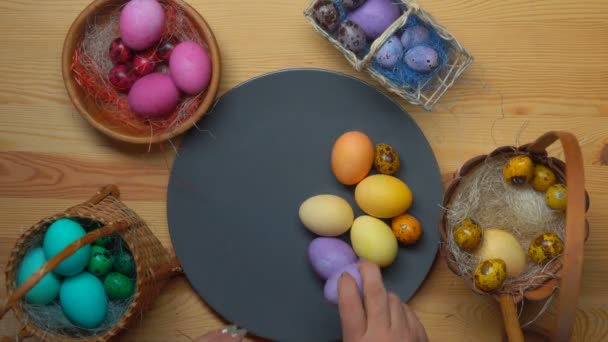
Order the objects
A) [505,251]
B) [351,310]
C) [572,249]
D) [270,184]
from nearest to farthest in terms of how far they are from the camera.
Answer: [572,249]
[351,310]
[505,251]
[270,184]

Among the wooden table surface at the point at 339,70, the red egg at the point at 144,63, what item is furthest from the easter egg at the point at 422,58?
the red egg at the point at 144,63

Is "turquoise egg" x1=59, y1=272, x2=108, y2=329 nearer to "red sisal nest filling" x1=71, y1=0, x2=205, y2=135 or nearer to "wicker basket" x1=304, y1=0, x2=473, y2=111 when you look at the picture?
"red sisal nest filling" x1=71, y1=0, x2=205, y2=135

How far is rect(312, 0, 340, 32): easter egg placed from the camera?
3.59 ft

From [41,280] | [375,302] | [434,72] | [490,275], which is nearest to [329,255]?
[375,302]

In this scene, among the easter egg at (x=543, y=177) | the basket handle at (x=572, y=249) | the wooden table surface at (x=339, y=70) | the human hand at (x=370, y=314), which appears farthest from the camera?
the wooden table surface at (x=339, y=70)

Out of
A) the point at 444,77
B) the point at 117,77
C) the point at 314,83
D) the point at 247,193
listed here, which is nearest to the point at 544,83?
the point at 444,77

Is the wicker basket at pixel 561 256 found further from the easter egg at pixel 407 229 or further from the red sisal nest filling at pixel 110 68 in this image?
the red sisal nest filling at pixel 110 68

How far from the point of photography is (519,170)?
41.0 inches

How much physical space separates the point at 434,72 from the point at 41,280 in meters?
0.74

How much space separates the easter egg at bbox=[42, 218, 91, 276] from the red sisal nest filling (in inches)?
8.8

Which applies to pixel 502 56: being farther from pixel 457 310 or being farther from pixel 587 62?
pixel 457 310

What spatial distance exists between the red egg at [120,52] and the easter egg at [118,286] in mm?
385

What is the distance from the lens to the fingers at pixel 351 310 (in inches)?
37.4

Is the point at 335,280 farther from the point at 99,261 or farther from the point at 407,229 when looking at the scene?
the point at 99,261
